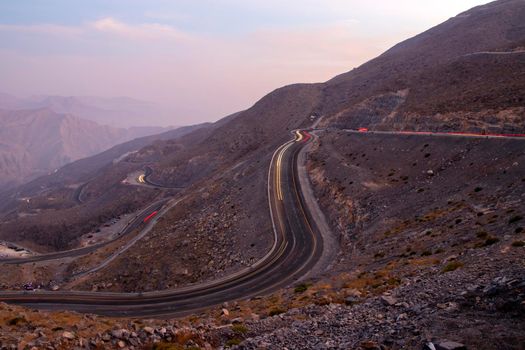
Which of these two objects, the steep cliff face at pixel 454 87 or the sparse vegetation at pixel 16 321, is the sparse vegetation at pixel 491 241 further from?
the steep cliff face at pixel 454 87

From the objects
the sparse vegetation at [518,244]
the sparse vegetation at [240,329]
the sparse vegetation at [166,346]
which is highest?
the sparse vegetation at [166,346]

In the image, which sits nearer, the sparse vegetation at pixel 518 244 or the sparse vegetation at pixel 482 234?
the sparse vegetation at pixel 518 244

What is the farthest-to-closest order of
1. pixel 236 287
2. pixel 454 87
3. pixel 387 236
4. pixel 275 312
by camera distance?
pixel 454 87
pixel 236 287
pixel 387 236
pixel 275 312

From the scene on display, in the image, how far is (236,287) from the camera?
41562mm

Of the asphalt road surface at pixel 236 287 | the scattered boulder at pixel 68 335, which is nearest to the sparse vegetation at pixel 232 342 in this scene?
the scattered boulder at pixel 68 335

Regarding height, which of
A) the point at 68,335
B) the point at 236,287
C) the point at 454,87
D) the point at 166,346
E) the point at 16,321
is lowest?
the point at 236,287

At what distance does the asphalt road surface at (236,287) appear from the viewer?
4022 centimetres

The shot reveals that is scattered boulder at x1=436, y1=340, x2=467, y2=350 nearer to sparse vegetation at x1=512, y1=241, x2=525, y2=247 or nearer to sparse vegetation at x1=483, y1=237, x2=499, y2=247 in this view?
sparse vegetation at x1=512, y1=241, x2=525, y2=247

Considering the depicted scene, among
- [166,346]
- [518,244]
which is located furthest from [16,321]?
[518,244]

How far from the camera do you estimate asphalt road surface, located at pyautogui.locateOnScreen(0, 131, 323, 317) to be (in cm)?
4022

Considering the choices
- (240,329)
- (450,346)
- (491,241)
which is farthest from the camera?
(491,241)

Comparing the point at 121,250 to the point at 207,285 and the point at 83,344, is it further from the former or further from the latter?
the point at 83,344

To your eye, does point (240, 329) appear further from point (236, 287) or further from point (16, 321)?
point (236, 287)

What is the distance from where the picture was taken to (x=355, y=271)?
96.3 ft
